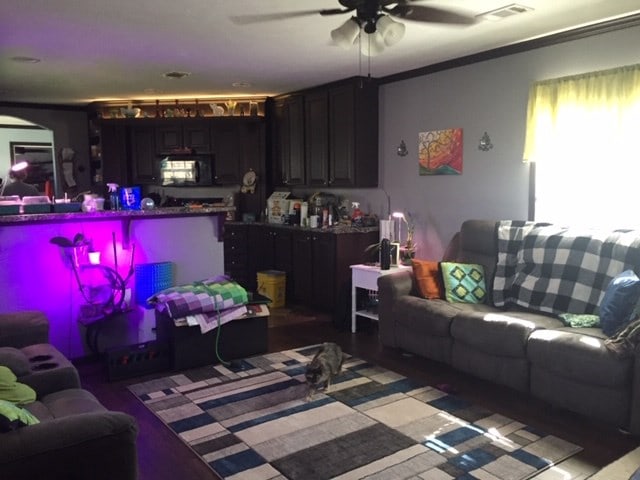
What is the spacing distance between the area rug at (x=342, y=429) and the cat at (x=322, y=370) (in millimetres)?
60

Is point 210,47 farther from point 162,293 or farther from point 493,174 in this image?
point 493,174

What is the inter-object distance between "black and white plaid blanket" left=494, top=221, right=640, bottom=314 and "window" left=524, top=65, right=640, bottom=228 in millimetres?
277

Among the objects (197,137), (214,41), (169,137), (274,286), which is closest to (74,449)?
(214,41)

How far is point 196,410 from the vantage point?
3248 millimetres

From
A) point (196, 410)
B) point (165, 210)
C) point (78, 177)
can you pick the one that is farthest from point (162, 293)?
point (78, 177)

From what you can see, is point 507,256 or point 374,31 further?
point 507,256

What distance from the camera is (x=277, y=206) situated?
6.39 meters

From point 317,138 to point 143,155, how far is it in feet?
8.42

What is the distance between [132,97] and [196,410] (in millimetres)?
4642

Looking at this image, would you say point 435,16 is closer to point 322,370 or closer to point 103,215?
point 322,370

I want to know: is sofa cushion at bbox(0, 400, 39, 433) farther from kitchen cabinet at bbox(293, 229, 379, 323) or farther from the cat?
kitchen cabinet at bbox(293, 229, 379, 323)

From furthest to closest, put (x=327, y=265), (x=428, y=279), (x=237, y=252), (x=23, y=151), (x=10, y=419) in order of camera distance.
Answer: (x=23, y=151), (x=237, y=252), (x=327, y=265), (x=428, y=279), (x=10, y=419)

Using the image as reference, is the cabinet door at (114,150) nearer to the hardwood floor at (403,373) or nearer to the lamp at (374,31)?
the hardwood floor at (403,373)

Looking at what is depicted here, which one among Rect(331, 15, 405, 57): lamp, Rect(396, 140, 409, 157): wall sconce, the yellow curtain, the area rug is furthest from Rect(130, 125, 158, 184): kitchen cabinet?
the yellow curtain
